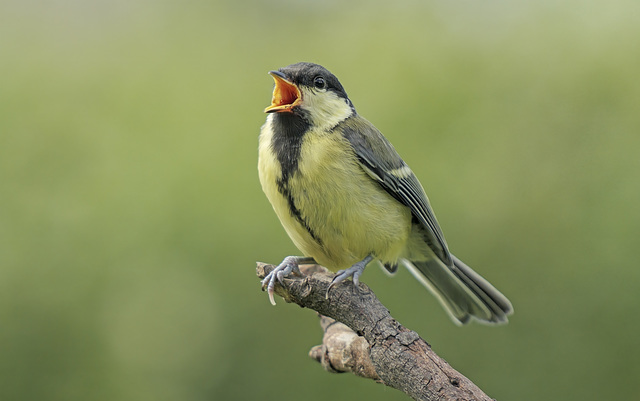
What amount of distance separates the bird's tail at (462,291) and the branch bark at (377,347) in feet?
2.80

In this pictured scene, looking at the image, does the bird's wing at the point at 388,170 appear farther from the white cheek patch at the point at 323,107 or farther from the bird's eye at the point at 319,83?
the bird's eye at the point at 319,83

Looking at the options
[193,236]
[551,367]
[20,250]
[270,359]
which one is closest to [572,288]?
[551,367]

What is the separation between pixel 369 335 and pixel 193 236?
7.17 feet

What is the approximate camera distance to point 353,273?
3.00m

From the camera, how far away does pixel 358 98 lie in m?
5.06

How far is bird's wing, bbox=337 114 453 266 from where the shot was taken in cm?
324

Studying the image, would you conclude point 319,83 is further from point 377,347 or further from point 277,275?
point 377,347

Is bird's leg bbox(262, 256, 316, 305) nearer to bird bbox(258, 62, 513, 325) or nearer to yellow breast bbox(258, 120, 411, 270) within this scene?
bird bbox(258, 62, 513, 325)

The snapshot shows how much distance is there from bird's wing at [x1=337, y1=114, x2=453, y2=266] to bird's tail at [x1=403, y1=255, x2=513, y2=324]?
0.20m

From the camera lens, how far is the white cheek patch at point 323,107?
3.21m

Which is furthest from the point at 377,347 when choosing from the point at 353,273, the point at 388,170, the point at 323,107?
the point at 323,107

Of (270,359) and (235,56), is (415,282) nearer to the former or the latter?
(270,359)

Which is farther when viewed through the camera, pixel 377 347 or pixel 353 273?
pixel 353 273

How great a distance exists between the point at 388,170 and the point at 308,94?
57cm
